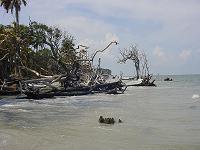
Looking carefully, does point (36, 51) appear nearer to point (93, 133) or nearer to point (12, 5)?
point (12, 5)

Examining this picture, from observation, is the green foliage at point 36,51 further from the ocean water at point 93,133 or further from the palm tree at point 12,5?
the ocean water at point 93,133

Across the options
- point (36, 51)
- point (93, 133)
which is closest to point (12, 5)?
point (36, 51)

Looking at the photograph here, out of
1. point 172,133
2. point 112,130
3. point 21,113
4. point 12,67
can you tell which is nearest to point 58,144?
point 112,130

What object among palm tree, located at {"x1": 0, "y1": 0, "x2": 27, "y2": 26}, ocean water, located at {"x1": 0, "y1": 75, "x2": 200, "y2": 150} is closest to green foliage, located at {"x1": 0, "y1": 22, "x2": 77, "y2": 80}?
palm tree, located at {"x1": 0, "y1": 0, "x2": 27, "y2": 26}

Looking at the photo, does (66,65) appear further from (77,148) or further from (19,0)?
(77,148)

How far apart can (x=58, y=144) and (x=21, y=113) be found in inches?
Answer: 451

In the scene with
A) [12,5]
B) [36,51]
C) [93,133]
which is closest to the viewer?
[93,133]

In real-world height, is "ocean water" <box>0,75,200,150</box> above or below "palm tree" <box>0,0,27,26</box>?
below

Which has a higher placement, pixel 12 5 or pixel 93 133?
pixel 12 5

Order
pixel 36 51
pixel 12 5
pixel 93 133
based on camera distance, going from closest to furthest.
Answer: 1. pixel 93 133
2. pixel 12 5
3. pixel 36 51

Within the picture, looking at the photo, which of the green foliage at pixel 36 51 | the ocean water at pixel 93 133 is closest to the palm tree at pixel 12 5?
the green foliage at pixel 36 51

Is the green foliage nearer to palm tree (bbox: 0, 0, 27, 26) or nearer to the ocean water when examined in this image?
palm tree (bbox: 0, 0, 27, 26)

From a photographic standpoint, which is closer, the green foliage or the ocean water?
the ocean water

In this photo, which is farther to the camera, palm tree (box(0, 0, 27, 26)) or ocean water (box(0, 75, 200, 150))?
palm tree (box(0, 0, 27, 26))
